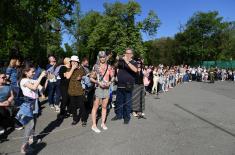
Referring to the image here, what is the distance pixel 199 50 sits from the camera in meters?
76.9

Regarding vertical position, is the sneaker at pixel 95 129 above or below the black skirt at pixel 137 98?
below

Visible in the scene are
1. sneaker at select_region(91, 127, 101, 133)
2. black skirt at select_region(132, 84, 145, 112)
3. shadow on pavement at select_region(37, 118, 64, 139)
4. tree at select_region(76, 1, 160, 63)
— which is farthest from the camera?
tree at select_region(76, 1, 160, 63)

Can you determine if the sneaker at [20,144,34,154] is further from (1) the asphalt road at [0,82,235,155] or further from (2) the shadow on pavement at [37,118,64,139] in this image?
(2) the shadow on pavement at [37,118,64,139]

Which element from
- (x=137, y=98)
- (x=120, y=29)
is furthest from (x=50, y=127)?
(x=120, y=29)

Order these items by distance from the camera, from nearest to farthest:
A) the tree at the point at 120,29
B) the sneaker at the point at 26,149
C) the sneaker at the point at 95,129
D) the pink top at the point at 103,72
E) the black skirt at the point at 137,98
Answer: the sneaker at the point at 26,149, the sneaker at the point at 95,129, the pink top at the point at 103,72, the black skirt at the point at 137,98, the tree at the point at 120,29

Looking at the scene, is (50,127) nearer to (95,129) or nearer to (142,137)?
(95,129)

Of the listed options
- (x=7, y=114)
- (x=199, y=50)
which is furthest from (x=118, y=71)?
(x=199, y=50)

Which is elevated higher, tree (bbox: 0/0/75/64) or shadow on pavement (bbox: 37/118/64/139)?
tree (bbox: 0/0/75/64)

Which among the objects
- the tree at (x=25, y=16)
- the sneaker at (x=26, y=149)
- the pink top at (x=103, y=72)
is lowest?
the sneaker at (x=26, y=149)

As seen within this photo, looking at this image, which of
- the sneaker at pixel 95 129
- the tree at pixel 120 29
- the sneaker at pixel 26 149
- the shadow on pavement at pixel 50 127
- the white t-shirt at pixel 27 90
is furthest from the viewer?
the tree at pixel 120 29

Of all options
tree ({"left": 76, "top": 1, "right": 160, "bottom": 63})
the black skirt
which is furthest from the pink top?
tree ({"left": 76, "top": 1, "right": 160, "bottom": 63})

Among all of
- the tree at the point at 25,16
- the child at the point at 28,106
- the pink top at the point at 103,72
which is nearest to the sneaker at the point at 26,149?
the child at the point at 28,106

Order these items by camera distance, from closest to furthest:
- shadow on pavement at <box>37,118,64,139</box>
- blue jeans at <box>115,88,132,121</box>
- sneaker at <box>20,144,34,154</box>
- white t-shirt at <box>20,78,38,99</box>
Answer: sneaker at <box>20,144,34,154</box>
white t-shirt at <box>20,78,38,99</box>
shadow on pavement at <box>37,118,64,139</box>
blue jeans at <box>115,88,132,121</box>

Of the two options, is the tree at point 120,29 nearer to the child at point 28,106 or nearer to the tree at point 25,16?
the tree at point 25,16
